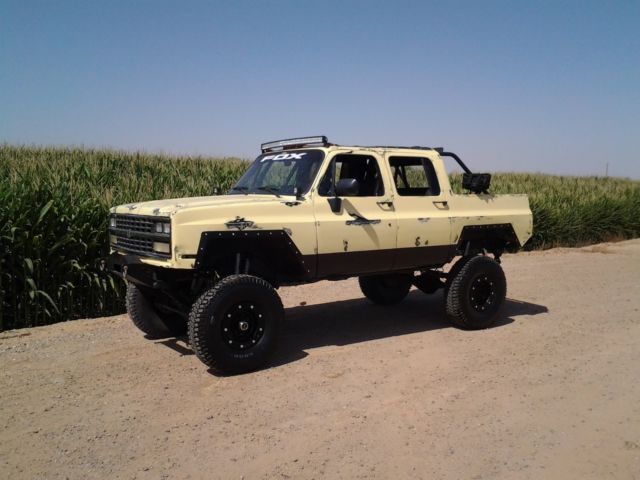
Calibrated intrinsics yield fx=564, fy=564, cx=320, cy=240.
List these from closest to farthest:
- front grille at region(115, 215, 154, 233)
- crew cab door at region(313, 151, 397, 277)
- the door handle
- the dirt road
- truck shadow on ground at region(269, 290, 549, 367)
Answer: the dirt road, front grille at region(115, 215, 154, 233), crew cab door at region(313, 151, 397, 277), the door handle, truck shadow on ground at region(269, 290, 549, 367)

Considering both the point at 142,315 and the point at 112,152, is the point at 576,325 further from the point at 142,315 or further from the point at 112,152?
the point at 112,152

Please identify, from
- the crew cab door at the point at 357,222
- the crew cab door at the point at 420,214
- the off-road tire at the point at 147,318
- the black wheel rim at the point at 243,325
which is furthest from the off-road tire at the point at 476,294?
the off-road tire at the point at 147,318

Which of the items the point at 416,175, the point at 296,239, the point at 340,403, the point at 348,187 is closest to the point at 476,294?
the point at 416,175

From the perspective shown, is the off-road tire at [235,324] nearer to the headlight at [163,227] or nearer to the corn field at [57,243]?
the headlight at [163,227]

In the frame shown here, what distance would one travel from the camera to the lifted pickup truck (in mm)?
5312

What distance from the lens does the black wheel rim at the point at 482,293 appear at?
7305 mm

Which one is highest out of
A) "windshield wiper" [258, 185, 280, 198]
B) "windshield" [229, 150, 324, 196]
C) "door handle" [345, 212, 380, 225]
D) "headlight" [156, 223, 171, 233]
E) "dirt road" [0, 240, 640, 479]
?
"windshield" [229, 150, 324, 196]

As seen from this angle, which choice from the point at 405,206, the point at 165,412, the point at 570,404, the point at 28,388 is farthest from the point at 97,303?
the point at 570,404

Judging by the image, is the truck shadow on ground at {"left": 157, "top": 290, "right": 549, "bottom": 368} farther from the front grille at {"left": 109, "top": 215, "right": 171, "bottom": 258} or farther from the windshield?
the windshield

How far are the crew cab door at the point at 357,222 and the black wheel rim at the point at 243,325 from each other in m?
0.91

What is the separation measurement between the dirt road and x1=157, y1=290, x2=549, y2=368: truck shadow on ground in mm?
48

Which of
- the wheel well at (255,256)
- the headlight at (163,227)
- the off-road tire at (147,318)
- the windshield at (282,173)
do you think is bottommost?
the off-road tire at (147,318)

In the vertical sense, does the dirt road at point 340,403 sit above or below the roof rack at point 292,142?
below

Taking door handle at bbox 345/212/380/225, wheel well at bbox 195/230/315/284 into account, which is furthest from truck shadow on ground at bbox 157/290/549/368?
door handle at bbox 345/212/380/225
